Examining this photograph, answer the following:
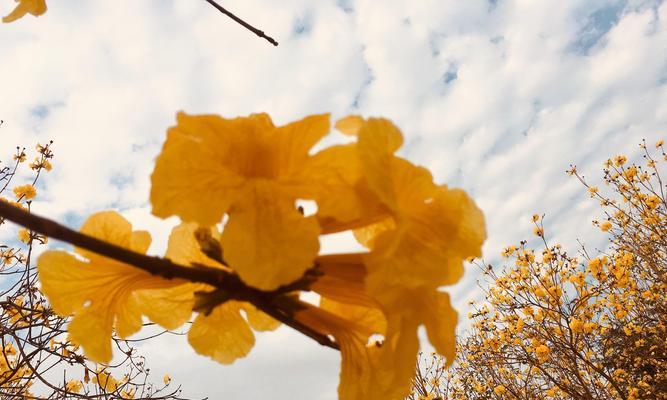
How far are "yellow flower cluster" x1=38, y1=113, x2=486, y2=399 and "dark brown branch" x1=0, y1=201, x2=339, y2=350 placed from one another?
0.06 ft

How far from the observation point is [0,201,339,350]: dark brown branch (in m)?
0.45

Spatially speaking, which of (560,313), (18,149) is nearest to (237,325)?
(560,313)

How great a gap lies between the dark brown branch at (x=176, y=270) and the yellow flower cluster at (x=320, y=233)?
2cm

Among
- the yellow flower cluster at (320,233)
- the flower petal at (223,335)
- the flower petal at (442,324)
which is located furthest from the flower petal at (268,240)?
the flower petal at (223,335)

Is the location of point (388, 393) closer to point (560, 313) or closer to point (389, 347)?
point (389, 347)

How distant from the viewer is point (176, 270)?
0.57 meters

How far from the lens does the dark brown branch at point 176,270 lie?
0.45m

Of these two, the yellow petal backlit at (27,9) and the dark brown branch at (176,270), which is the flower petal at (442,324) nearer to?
the dark brown branch at (176,270)

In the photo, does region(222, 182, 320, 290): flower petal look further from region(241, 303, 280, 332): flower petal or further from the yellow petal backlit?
the yellow petal backlit

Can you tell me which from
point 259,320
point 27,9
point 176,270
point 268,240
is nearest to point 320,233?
point 268,240

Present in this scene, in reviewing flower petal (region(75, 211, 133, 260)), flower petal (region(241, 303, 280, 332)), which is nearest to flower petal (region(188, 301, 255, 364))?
flower petal (region(241, 303, 280, 332))

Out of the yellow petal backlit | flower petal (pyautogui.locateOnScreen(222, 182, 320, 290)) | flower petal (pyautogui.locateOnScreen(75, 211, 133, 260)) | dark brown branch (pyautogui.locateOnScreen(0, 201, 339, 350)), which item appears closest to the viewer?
dark brown branch (pyautogui.locateOnScreen(0, 201, 339, 350))

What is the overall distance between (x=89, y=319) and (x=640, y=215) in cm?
915

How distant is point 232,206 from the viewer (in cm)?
62
